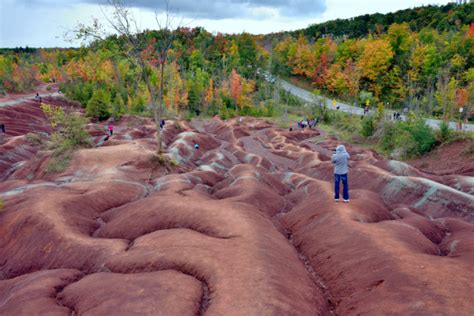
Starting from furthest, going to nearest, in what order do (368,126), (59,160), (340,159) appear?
(368,126) → (59,160) → (340,159)

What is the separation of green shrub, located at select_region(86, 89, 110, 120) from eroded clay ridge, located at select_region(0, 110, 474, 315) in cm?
4987

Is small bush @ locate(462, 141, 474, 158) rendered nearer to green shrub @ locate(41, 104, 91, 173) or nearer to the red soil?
the red soil

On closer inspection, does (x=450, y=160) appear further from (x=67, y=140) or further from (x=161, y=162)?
(x=67, y=140)

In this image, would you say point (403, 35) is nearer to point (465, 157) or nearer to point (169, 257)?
point (465, 157)

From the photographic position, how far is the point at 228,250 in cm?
1444

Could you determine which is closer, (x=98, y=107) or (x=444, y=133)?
(x=444, y=133)

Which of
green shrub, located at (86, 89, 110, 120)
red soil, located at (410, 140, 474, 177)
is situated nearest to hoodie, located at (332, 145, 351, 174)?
red soil, located at (410, 140, 474, 177)

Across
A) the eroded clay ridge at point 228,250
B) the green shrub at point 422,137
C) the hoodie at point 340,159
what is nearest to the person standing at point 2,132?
the eroded clay ridge at point 228,250

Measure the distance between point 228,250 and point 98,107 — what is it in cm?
7057

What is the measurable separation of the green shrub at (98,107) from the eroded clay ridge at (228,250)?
49871 millimetres

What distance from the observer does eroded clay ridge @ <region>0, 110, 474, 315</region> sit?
11.6 meters

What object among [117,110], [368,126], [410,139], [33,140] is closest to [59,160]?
[33,140]

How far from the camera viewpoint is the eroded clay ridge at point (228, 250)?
1160cm

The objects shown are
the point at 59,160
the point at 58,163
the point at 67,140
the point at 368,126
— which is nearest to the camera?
the point at 58,163
